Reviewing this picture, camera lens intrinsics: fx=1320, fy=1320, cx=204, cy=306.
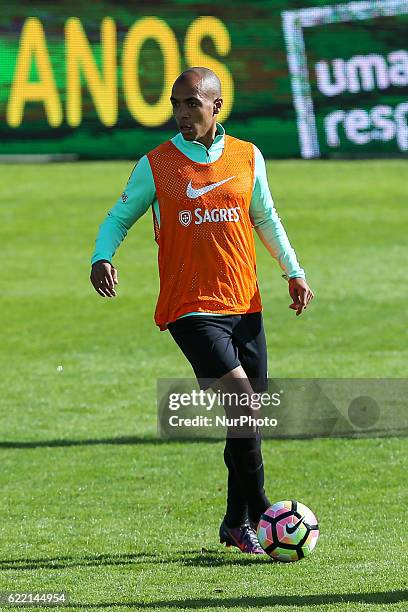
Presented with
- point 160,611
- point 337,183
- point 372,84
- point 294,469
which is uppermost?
point 372,84

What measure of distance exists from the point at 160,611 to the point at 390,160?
23.7 m

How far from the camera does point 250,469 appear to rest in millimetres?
6691

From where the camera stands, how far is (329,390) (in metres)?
11.4

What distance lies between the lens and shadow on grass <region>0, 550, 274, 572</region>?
21.4 ft

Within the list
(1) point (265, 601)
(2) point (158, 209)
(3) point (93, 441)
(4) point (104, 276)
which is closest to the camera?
(1) point (265, 601)

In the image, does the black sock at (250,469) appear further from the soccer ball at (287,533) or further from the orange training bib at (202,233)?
the orange training bib at (202,233)

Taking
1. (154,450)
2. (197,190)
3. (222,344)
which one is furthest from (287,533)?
(154,450)

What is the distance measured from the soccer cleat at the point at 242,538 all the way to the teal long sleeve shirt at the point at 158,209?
1337 millimetres

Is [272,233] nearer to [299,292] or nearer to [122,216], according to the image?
[299,292]

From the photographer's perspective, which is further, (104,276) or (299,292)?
(299,292)

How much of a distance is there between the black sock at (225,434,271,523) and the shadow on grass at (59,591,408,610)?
1.00 metres

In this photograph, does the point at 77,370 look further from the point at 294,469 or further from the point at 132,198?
the point at 132,198

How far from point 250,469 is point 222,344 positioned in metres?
0.68

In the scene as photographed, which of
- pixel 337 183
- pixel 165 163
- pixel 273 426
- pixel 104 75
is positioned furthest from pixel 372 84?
pixel 165 163
